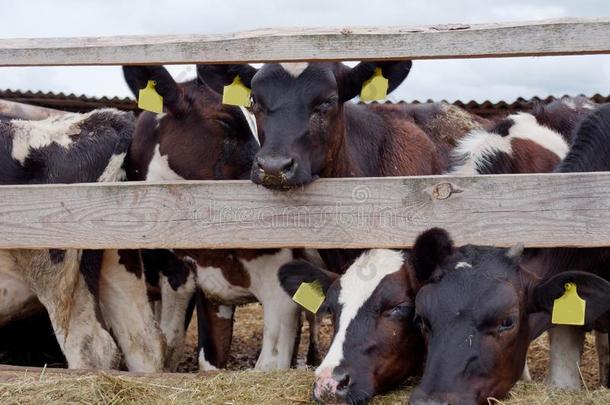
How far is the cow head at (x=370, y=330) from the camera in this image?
4.37m

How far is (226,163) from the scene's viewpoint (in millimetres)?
6387

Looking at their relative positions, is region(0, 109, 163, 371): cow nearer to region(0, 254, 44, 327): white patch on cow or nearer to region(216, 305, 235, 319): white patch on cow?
region(0, 254, 44, 327): white patch on cow

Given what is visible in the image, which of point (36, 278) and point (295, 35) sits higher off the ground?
point (295, 35)

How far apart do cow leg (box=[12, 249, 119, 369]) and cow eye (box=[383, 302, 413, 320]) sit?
1.96 metres

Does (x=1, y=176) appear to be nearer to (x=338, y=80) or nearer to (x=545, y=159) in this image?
(x=338, y=80)

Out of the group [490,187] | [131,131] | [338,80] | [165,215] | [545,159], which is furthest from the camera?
[131,131]

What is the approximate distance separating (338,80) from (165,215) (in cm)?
157

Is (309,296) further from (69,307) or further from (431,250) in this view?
(69,307)

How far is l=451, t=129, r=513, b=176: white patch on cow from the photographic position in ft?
17.9

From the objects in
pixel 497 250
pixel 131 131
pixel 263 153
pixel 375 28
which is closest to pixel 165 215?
pixel 263 153

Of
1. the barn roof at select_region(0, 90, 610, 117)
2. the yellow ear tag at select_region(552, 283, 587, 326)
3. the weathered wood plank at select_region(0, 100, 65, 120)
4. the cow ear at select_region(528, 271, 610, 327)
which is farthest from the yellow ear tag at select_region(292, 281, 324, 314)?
the barn roof at select_region(0, 90, 610, 117)

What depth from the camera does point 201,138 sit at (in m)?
6.46

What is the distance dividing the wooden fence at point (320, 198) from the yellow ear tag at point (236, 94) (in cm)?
122

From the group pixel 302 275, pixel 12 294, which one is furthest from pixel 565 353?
pixel 12 294
